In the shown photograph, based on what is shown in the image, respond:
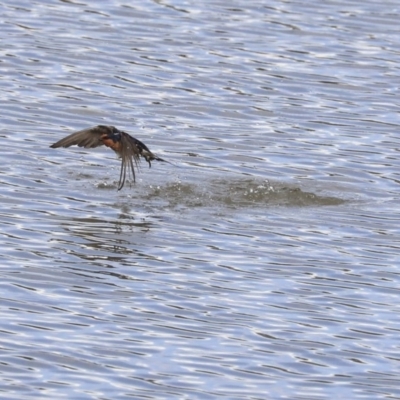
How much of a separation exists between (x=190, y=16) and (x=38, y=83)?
373 centimetres

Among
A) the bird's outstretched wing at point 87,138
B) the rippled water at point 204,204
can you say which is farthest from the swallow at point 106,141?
the rippled water at point 204,204

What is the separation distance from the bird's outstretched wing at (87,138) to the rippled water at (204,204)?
1.58 feet

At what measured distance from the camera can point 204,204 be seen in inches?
468

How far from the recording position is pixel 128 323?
28.8 ft

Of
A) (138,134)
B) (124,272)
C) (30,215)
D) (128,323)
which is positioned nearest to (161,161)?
(138,134)

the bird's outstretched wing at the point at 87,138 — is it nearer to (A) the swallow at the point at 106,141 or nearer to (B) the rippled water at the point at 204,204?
(A) the swallow at the point at 106,141

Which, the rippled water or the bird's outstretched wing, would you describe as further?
the bird's outstretched wing

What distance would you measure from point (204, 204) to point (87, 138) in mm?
1084

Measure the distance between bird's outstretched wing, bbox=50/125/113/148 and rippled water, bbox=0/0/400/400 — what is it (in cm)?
48

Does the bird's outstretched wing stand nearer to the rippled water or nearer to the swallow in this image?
the swallow

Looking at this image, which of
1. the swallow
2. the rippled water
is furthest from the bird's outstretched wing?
the rippled water

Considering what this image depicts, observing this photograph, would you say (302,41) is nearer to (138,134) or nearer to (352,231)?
(138,134)

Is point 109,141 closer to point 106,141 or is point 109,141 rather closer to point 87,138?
point 106,141

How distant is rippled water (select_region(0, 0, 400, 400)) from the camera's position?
827 centimetres
